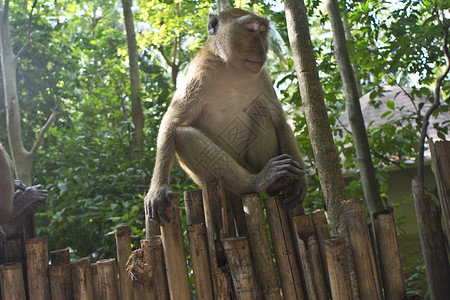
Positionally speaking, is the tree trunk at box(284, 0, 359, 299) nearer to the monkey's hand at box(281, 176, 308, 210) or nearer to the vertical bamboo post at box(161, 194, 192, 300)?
the monkey's hand at box(281, 176, 308, 210)

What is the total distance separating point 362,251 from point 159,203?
139cm

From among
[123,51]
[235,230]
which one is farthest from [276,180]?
[123,51]

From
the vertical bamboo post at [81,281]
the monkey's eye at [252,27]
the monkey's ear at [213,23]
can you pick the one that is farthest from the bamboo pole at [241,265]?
the monkey's ear at [213,23]

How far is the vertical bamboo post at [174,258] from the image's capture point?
2756mm

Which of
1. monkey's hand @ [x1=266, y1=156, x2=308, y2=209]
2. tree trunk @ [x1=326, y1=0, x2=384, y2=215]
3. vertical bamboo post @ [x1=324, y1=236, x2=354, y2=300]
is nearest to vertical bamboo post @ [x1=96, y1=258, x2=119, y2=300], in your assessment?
monkey's hand @ [x1=266, y1=156, x2=308, y2=209]

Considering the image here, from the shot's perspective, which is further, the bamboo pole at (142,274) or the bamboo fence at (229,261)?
the bamboo pole at (142,274)

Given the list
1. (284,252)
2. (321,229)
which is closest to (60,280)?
(284,252)

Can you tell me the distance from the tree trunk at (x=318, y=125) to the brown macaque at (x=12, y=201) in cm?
223

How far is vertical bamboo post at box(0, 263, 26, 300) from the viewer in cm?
278

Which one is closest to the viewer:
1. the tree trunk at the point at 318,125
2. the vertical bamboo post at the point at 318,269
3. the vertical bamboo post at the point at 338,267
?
the vertical bamboo post at the point at 338,267

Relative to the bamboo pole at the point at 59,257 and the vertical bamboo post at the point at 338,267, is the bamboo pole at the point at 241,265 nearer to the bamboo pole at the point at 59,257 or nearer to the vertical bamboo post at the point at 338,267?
the vertical bamboo post at the point at 338,267

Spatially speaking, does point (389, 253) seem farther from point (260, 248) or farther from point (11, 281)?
point (11, 281)

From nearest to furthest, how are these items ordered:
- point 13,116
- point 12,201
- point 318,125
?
point 318,125 → point 12,201 → point 13,116

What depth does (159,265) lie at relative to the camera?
281 cm
